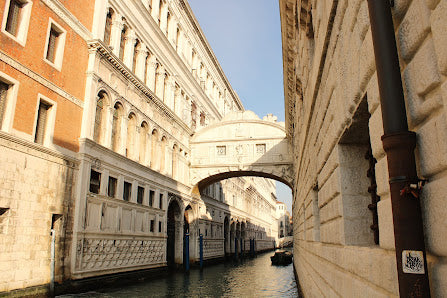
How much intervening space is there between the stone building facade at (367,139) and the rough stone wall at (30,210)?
25.0 ft

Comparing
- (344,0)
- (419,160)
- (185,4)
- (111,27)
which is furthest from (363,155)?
(185,4)

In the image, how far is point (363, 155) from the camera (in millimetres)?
3520

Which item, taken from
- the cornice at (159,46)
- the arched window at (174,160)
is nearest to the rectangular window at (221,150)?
the arched window at (174,160)

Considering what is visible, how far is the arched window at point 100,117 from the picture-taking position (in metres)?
13.0

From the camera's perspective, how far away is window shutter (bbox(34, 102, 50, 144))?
408 inches

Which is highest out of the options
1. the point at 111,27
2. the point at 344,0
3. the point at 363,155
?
the point at 111,27

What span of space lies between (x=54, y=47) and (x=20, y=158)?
3.84 m

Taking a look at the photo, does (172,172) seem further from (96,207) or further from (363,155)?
(363,155)

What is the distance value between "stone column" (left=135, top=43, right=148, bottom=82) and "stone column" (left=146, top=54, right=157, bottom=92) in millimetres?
630

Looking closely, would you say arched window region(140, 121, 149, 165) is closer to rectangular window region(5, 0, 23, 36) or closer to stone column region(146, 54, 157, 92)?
stone column region(146, 54, 157, 92)

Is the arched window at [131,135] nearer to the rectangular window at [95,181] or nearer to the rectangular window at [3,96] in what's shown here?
the rectangular window at [95,181]

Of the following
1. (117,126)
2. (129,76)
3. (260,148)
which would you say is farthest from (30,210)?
(260,148)

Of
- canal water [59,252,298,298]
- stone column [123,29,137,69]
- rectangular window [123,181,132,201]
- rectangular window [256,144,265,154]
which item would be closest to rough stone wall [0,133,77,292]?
canal water [59,252,298,298]

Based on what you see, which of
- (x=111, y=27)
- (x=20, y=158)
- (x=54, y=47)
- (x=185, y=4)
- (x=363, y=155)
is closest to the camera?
(x=363, y=155)
